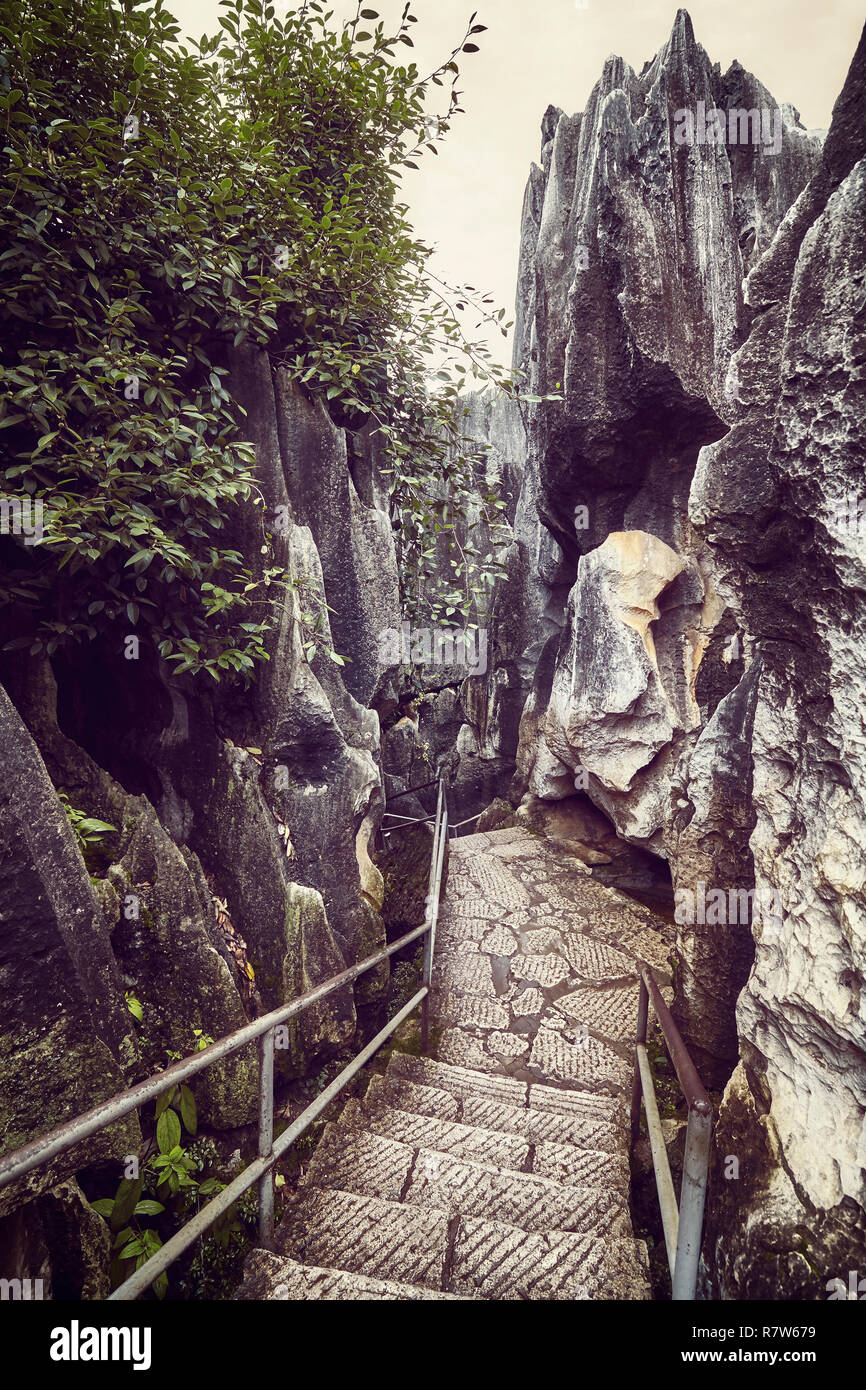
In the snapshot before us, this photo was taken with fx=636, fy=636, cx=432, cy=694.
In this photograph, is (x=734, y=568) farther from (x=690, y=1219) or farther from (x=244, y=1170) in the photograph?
(x=244, y=1170)

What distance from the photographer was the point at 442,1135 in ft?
10.8

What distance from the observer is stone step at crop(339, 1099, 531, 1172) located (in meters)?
3.19

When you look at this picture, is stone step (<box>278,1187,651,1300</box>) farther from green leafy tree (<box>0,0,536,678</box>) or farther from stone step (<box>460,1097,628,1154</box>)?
green leafy tree (<box>0,0,536,678</box>)

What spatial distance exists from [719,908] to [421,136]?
5.55m

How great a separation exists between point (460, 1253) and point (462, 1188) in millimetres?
459

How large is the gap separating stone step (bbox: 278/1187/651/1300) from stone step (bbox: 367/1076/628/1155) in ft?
2.87

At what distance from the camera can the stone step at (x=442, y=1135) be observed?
3193 millimetres

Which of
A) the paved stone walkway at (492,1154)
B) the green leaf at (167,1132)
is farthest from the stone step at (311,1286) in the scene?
the green leaf at (167,1132)

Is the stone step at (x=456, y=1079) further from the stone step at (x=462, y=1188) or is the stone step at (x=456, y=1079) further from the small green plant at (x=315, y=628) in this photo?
the small green plant at (x=315, y=628)

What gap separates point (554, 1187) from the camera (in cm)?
286

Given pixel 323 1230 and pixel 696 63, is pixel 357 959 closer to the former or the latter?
pixel 323 1230

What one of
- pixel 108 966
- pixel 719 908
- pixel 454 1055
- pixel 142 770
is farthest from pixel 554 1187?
pixel 142 770

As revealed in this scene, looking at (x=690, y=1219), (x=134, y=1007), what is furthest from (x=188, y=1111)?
(x=690, y=1219)

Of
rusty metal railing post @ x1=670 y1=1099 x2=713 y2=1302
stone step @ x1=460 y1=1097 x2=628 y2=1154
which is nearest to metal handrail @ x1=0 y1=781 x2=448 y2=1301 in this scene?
stone step @ x1=460 y1=1097 x2=628 y2=1154
